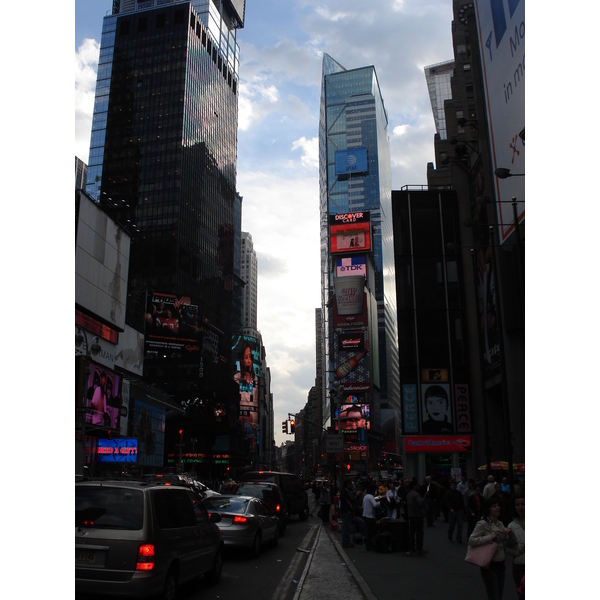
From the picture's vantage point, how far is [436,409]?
164 ft

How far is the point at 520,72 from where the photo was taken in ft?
48.1

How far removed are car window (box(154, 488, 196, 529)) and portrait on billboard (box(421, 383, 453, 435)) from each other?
Answer: 137 ft

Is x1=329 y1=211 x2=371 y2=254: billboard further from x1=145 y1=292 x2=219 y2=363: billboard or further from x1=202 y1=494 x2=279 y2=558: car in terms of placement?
x1=202 y1=494 x2=279 y2=558: car

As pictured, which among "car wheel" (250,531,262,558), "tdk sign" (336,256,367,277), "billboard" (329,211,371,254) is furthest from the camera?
"billboard" (329,211,371,254)

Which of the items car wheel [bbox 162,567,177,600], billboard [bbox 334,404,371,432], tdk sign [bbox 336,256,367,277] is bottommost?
billboard [bbox 334,404,371,432]

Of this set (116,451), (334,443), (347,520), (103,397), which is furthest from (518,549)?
(116,451)

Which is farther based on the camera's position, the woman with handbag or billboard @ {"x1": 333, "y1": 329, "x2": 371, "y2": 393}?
billboard @ {"x1": 333, "y1": 329, "x2": 371, "y2": 393}

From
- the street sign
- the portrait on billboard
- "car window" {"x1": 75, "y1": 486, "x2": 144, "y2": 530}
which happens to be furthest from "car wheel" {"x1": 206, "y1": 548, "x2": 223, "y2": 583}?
the portrait on billboard

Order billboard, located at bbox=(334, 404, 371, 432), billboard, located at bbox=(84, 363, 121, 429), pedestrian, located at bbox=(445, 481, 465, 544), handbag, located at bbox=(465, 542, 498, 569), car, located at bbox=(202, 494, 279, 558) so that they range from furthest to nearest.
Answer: billboard, located at bbox=(334, 404, 371, 432), billboard, located at bbox=(84, 363, 121, 429), pedestrian, located at bbox=(445, 481, 465, 544), car, located at bbox=(202, 494, 279, 558), handbag, located at bbox=(465, 542, 498, 569)

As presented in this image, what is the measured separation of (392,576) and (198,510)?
4149mm

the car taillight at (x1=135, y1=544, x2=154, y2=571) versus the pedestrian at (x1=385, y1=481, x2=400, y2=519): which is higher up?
the car taillight at (x1=135, y1=544, x2=154, y2=571)

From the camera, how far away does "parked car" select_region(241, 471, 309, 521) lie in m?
28.1

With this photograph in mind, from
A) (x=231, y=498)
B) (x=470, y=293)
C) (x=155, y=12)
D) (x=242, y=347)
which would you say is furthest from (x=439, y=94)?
(x=231, y=498)
